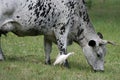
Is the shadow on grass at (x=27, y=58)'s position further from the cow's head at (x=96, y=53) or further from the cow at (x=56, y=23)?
the cow's head at (x=96, y=53)

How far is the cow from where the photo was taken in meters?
12.4

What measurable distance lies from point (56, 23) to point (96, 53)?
145 centimetres

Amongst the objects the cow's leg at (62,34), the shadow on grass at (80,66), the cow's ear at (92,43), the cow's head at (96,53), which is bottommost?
the shadow on grass at (80,66)

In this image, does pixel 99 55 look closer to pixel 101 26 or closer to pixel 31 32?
pixel 31 32

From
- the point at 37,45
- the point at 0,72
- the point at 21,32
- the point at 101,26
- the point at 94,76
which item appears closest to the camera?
the point at 0,72

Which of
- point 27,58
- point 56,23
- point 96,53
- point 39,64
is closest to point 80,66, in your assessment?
point 96,53

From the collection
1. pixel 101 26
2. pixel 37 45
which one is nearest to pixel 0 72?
pixel 37 45

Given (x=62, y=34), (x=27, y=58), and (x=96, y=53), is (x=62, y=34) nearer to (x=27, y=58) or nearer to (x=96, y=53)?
(x=96, y=53)

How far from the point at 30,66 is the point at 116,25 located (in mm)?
15495

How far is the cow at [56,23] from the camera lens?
12.4 m

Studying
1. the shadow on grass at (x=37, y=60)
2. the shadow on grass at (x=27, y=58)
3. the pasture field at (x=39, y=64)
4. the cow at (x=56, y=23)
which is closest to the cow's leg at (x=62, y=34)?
the cow at (x=56, y=23)

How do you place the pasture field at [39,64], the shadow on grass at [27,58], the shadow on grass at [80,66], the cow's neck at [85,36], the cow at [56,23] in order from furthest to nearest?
1. the shadow on grass at [27,58]
2. the cow's neck at [85,36]
3. the shadow on grass at [80,66]
4. the cow at [56,23]
5. the pasture field at [39,64]

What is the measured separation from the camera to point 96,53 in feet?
43.3

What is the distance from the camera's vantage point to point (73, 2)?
13.0 metres
